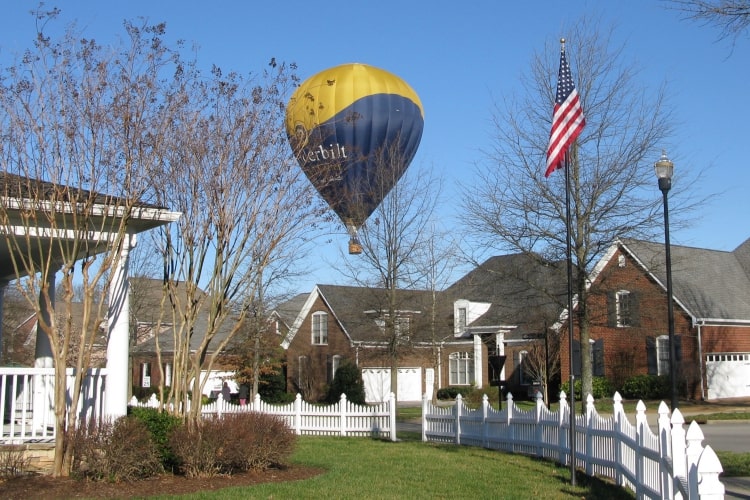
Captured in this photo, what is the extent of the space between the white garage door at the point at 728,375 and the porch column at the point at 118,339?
2961 centimetres

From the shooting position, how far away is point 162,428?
42.2 feet

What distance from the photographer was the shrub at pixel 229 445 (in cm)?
1231

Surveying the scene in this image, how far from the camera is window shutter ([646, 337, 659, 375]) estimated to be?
127 ft

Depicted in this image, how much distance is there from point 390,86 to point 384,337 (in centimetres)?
903

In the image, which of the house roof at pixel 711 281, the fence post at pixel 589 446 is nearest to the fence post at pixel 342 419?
the fence post at pixel 589 446

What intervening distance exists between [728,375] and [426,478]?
28567mm

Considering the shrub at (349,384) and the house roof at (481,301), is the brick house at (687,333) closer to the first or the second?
the house roof at (481,301)

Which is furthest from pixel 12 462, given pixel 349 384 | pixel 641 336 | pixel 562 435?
pixel 641 336

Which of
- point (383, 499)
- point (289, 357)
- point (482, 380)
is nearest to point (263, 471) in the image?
point (383, 499)

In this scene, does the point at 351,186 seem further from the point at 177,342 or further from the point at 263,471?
the point at 263,471

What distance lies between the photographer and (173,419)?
43.0ft

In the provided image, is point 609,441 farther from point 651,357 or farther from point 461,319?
point 461,319

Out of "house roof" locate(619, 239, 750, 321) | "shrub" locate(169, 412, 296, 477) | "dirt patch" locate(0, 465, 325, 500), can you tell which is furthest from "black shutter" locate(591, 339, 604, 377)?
"dirt patch" locate(0, 465, 325, 500)

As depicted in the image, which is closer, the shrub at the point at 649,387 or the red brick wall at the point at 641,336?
the shrub at the point at 649,387
